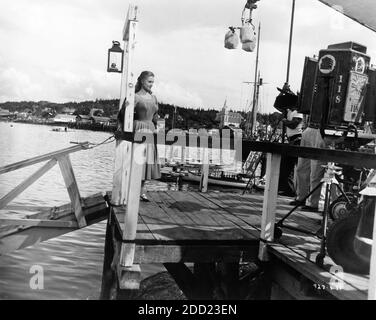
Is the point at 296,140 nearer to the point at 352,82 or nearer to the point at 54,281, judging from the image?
the point at 352,82

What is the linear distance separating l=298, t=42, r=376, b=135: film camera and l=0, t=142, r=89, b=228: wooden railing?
10.8ft

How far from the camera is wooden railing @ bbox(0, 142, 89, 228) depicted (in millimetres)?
5543

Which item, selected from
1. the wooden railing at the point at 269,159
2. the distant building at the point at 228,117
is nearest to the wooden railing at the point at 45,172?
the wooden railing at the point at 269,159

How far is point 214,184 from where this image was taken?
25250 millimetres

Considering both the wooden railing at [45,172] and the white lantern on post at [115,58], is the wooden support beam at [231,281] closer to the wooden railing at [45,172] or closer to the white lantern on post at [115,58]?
the wooden railing at [45,172]

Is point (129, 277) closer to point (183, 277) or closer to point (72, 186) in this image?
point (183, 277)

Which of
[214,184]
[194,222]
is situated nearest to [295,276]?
[194,222]

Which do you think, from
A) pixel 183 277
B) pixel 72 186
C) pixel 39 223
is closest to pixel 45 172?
pixel 72 186

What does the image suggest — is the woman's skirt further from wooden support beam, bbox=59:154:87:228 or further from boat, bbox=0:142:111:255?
wooden support beam, bbox=59:154:87:228

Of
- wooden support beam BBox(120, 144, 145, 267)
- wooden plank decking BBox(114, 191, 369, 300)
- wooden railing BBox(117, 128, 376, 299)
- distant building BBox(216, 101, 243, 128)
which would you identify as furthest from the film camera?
distant building BBox(216, 101, 243, 128)

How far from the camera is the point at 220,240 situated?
4359 mm

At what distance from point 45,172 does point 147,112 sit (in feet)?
5.26

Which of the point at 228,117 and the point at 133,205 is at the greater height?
the point at 228,117

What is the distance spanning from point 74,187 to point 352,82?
3945 millimetres
